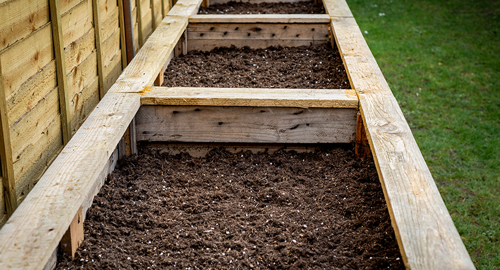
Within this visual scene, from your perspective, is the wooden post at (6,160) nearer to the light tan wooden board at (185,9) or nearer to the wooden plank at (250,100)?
the wooden plank at (250,100)

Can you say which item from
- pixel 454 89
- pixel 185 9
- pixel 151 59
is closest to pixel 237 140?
pixel 151 59

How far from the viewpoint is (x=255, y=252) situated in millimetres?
1730

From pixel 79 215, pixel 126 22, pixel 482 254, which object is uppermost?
pixel 126 22

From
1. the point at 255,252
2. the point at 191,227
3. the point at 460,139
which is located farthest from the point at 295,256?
the point at 460,139

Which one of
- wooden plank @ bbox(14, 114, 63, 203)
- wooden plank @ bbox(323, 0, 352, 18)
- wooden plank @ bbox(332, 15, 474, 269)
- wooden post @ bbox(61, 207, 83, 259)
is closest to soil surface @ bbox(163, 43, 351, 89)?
wooden plank @ bbox(323, 0, 352, 18)

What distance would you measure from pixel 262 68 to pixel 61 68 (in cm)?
174

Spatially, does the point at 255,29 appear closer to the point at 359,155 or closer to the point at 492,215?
the point at 359,155

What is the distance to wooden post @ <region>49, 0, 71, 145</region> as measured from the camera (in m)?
1.96

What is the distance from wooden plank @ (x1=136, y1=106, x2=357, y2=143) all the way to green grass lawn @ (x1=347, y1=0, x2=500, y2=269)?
139cm

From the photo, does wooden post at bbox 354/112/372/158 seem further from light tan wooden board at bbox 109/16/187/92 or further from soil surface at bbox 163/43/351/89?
light tan wooden board at bbox 109/16/187/92

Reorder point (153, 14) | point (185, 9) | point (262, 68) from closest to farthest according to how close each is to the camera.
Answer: point (262, 68) < point (153, 14) < point (185, 9)

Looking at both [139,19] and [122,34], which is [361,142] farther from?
[139,19]

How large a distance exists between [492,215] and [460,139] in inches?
46.6

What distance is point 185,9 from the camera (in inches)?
163
